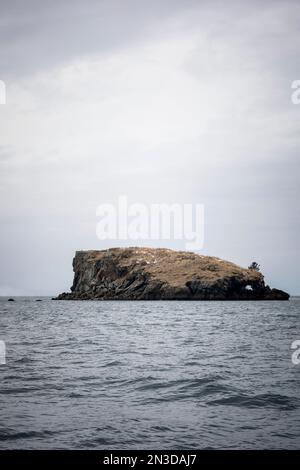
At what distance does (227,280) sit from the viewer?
183 m

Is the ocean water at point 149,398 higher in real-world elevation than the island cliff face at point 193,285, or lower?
lower

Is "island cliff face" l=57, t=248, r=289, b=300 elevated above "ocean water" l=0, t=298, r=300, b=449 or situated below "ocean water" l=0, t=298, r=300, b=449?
above

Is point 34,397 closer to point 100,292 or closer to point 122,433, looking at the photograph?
point 122,433

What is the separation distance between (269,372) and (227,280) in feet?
530

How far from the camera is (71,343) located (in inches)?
1486

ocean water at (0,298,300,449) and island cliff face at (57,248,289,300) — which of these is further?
island cliff face at (57,248,289,300)

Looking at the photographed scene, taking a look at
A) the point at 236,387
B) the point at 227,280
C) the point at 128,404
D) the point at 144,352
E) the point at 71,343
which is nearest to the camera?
the point at 128,404

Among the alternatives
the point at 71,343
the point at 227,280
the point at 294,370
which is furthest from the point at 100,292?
the point at 294,370

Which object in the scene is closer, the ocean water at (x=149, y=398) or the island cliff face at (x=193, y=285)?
the ocean water at (x=149, y=398)

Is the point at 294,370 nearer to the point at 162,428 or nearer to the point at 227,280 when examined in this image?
the point at 162,428

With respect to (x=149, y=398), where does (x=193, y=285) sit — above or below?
above

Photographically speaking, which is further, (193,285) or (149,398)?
(193,285)

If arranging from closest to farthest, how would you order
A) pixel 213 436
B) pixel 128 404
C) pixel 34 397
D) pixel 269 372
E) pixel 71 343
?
pixel 213 436 < pixel 128 404 < pixel 34 397 < pixel 269 372 < pixel 71 343

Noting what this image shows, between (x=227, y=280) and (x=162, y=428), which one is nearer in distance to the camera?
(x=162, y=428)
